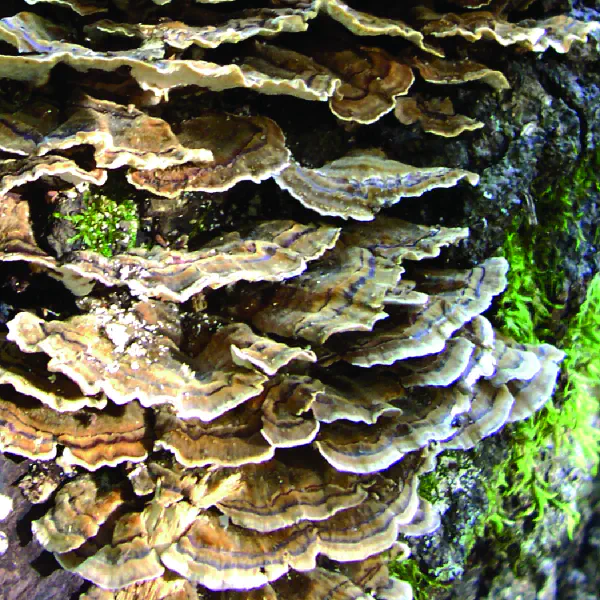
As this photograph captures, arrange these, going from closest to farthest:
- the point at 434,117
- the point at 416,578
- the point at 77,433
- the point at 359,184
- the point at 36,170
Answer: the point at 36,170 < the point at 77,433 < the point at 359,184 < the point at 434,117 < the point at 416,578

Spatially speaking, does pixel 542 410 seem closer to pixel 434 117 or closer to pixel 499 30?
pixel 434 117

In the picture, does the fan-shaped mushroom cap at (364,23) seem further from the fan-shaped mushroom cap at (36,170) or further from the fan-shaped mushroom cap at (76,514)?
the fan-shaped mushroom cap at (76,514)

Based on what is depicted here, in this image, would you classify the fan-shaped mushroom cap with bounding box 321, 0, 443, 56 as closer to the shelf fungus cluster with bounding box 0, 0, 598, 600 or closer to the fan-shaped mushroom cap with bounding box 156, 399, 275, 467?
the shelf fungus cluster with bounding box 0, 0, 598, 600

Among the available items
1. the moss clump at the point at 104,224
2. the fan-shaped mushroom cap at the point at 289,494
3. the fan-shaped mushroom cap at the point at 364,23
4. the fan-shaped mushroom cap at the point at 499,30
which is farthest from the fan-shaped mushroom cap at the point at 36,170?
the fan-shaped mushroom cap at the point at 499,30

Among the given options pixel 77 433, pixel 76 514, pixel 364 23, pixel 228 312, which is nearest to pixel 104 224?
pixel 228 312

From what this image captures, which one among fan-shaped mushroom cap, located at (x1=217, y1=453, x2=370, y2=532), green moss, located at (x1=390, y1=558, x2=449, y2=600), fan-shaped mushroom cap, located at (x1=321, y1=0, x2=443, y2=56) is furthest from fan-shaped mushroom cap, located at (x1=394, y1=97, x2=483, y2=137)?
green moss, located at (x1=390, y1=558, x2=449, y2=600)

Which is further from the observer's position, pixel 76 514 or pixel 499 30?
pixel 499 30
